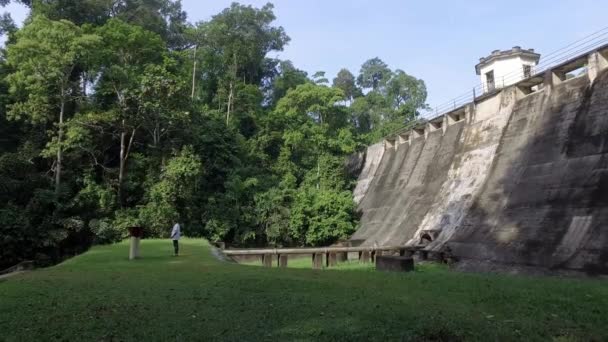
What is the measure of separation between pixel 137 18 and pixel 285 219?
83.1 ft

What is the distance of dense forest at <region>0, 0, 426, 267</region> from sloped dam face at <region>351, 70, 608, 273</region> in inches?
242

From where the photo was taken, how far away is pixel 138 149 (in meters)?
28.7

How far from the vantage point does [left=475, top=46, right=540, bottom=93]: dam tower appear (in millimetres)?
27406

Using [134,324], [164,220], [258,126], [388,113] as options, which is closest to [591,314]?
[134,324]

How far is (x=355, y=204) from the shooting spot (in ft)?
101

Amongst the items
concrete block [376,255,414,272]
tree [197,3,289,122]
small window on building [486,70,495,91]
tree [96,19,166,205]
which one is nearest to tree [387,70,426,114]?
tree [197,3,289,122]

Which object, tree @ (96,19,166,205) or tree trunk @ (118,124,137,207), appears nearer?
tree @ (96,19,166,205)

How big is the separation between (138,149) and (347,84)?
33.6m

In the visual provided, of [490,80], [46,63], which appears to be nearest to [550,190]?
[490,80]

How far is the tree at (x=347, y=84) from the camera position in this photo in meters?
56.5

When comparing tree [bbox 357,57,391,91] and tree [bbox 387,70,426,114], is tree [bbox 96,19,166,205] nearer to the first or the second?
tree [bbox 387,70,426,114]

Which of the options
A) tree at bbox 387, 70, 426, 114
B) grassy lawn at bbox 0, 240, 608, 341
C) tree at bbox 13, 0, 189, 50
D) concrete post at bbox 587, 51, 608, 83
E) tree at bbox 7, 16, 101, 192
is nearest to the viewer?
grassy lawn at bbox 0, 240, 608, 341

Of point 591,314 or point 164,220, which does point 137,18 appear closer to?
point 164,220

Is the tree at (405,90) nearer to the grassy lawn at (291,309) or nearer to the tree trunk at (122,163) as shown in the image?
the tree trunk at (122,163)
